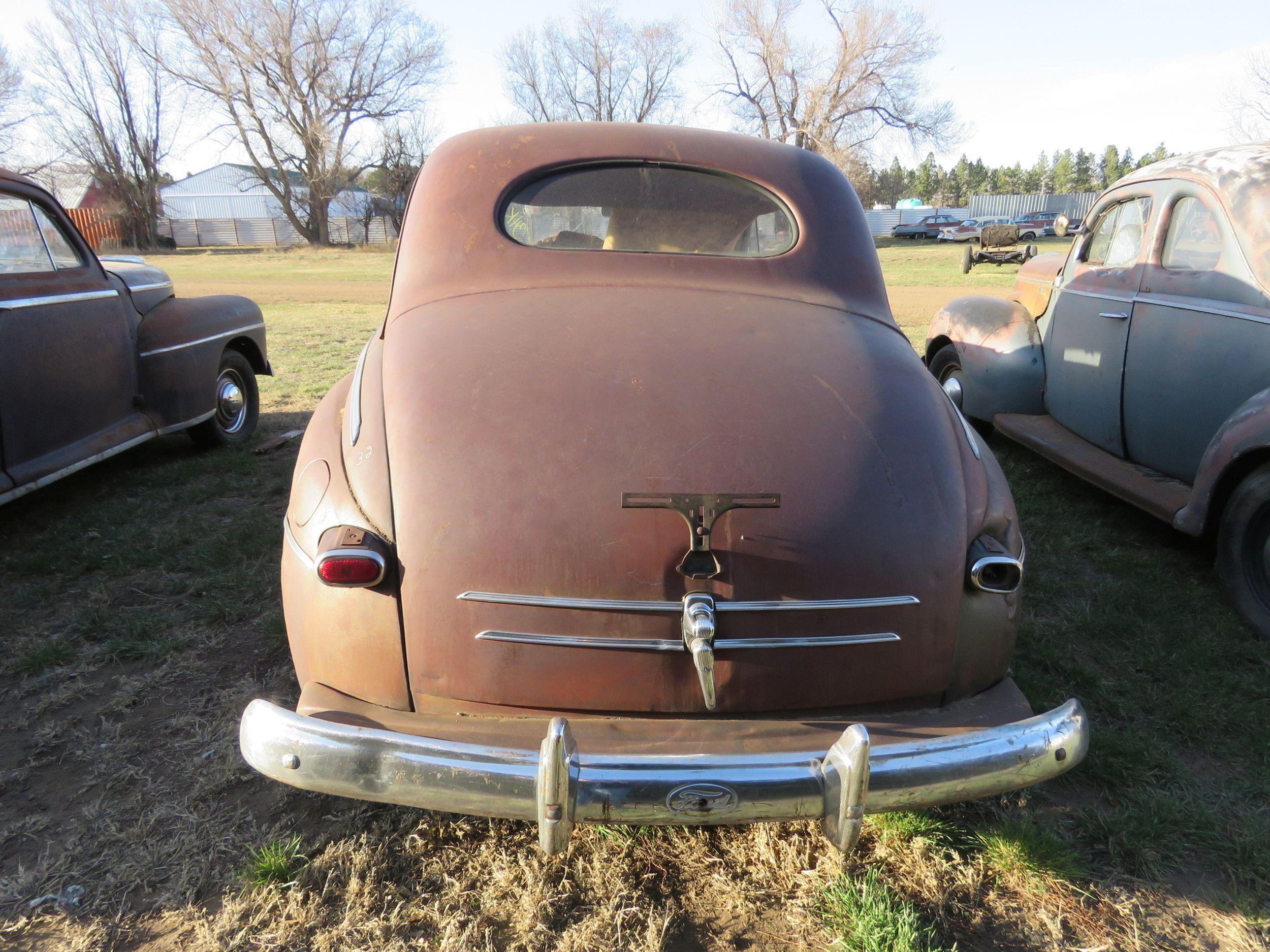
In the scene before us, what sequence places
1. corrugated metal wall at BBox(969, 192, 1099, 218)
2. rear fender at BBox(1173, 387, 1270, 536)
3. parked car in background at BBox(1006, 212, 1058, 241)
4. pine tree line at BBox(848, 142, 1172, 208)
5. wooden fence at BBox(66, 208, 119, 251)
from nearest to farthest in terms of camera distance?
rear fender at BBox(1173, 387, 1270, 536), wooden fence at BBox(66, 208, 119, 251), parked car in background at BBox(1006, 212, 1058, 241), corrugated metal wall at BBox(969, 192, 1099, 218), pine tree line at BBox(848, 142, 1172, 208)

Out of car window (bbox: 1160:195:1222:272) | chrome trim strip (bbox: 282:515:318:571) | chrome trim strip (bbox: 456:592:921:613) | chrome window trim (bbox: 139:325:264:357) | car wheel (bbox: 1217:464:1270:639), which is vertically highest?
car window (bbox: 1160:195:1222:272)

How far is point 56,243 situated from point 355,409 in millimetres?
3358

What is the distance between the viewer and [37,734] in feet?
8.44

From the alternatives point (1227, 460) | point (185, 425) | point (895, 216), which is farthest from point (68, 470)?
point (895, 216)

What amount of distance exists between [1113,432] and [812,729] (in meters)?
3.30

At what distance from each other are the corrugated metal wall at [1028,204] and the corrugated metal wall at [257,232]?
3200 cm

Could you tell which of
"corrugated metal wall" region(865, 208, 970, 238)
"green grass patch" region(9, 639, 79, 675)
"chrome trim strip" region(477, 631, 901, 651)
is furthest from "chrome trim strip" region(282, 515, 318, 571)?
"corrugated metal wall" region(865, 208, 970, 238)

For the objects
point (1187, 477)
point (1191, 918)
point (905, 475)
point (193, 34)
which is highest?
point (193, 34)

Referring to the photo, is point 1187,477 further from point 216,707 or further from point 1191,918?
point 216,707

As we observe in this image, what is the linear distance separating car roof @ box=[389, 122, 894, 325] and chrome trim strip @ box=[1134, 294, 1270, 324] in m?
1.69

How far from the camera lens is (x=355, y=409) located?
2.23m

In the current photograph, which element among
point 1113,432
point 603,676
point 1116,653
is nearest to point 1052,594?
point 1116,653

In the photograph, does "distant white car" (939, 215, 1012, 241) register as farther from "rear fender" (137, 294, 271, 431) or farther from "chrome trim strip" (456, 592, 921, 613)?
"chrome trim strip" (456, 592, 921, 613)

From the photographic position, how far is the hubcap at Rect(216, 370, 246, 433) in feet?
18.4
